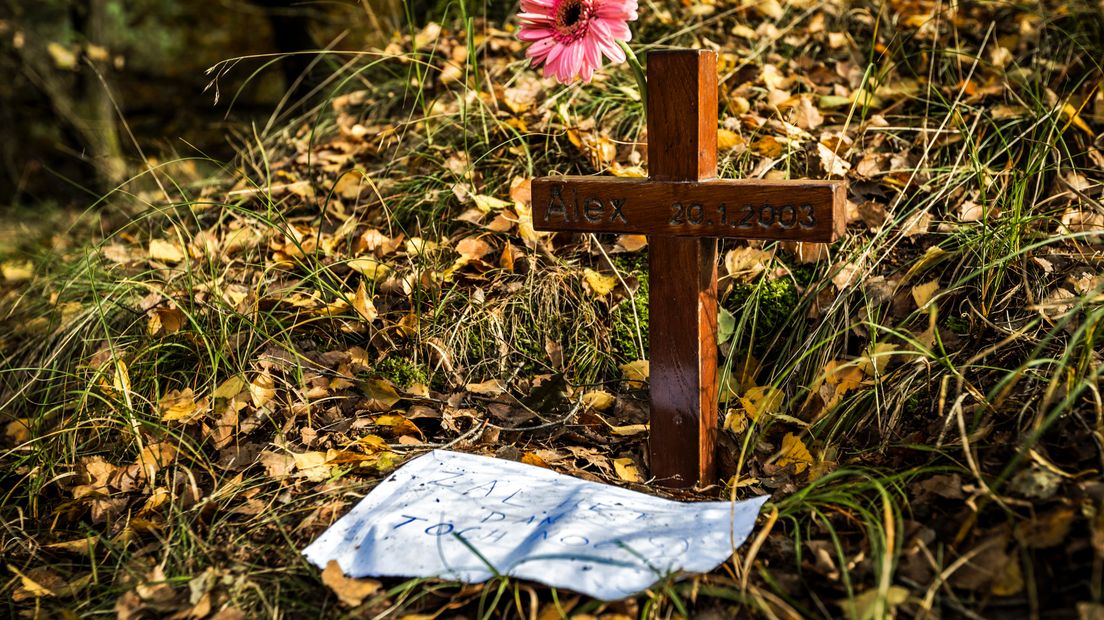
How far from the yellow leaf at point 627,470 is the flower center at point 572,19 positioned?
101 cm

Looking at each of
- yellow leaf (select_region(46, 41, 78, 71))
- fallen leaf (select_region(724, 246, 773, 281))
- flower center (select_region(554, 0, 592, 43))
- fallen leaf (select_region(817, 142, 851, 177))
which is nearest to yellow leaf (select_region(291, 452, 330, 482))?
flower center (select_region(554, 0, 592, 43))

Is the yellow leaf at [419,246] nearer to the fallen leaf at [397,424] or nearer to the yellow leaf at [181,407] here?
the fallen leaf at [397,424]

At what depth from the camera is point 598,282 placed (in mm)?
2555

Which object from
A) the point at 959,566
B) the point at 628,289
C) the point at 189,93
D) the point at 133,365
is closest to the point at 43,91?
the point at 189,93

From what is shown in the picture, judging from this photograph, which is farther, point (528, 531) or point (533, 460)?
point (533, 460)

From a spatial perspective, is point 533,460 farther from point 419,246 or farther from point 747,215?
point 419,246

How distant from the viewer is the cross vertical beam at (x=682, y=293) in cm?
186

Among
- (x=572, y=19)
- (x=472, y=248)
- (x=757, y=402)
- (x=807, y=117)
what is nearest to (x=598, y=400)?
(x=757, y=402)

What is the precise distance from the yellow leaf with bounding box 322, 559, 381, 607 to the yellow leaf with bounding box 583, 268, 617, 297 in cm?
115

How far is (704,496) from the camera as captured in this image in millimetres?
2014

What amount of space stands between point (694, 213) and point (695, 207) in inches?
0.5

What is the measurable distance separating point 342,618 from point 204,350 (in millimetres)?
1148

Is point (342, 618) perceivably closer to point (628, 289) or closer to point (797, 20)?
point (628, 289)

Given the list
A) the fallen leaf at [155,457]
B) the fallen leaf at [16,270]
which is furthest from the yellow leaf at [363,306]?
the fallen leaf at [16,270]
